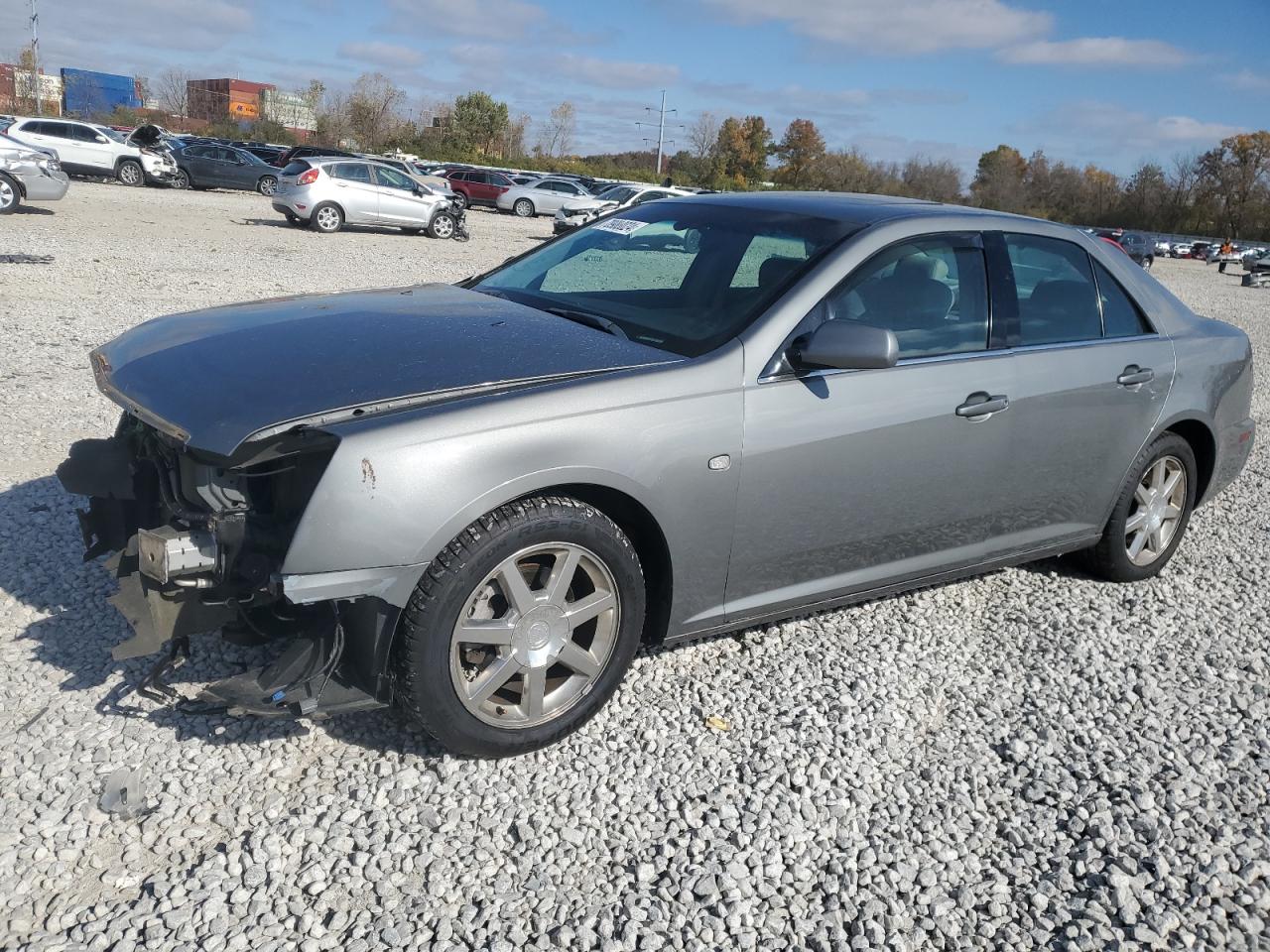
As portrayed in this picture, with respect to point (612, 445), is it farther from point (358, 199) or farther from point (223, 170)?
point (223, 170)

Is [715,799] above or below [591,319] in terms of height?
below

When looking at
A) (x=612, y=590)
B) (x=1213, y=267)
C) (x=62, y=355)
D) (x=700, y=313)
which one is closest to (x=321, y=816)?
(x=612, y=590)

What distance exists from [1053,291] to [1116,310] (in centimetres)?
42

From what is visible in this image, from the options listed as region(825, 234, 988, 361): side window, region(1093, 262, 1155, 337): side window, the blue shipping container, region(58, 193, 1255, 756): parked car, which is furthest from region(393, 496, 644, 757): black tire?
the blue shipping container

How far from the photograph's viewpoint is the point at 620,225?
463 cm

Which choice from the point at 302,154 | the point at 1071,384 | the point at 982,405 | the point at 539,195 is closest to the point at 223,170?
the point at 302,154

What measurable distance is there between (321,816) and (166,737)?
63 cm

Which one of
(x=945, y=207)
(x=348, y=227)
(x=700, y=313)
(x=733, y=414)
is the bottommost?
(x=348, y=227)

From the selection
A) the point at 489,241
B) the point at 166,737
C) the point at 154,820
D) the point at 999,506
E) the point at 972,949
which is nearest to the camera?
the point at 972,949

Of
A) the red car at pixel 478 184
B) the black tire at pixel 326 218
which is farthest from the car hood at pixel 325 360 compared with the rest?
the red car at pixel 478 184

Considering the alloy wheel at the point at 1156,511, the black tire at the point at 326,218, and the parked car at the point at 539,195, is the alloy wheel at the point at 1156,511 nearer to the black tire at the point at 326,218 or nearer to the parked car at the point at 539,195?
the black tire at the point at 326,218

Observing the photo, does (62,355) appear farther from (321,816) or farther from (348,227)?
(348,227)

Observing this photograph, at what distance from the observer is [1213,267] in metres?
49.6

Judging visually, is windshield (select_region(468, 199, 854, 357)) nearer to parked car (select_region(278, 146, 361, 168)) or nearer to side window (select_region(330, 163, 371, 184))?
side window (select_region(330, 163, 371, 184))
